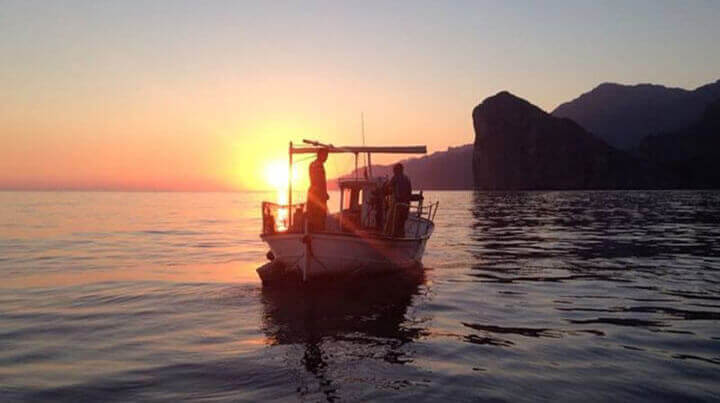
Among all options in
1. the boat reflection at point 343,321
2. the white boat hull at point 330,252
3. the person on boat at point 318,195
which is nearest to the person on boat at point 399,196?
the white boat hull at point 330,252

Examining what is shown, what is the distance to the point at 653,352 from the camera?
31.3ft

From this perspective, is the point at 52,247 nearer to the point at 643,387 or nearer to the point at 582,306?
the point at 582,306

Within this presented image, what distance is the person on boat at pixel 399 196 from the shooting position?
701 inches

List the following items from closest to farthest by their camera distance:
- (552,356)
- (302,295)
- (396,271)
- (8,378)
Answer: (8,378) < (552,356) < (302,295) < (396,271)

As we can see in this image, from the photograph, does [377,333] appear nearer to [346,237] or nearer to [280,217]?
[346,237]

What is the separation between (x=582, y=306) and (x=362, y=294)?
19.2 feet

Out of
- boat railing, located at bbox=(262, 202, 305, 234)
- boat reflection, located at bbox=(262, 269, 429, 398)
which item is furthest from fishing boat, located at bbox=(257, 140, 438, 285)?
boat reflection, located at bbox=(262, 269, 429, 398)

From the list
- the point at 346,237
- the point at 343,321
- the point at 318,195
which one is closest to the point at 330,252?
the point at 346,237

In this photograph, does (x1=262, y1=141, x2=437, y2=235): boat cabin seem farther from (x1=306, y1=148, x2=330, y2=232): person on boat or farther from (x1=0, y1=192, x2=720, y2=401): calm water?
(x1=0, y1=192, x2=720, y2=401): calm water

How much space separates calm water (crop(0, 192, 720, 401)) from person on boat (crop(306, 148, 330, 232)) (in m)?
2.21

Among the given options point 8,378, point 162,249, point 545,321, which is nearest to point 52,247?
point 162,249

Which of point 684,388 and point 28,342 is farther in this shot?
point 28,342

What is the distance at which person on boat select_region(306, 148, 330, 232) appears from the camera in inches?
667

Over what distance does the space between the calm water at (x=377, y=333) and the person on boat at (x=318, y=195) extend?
2.21 m
